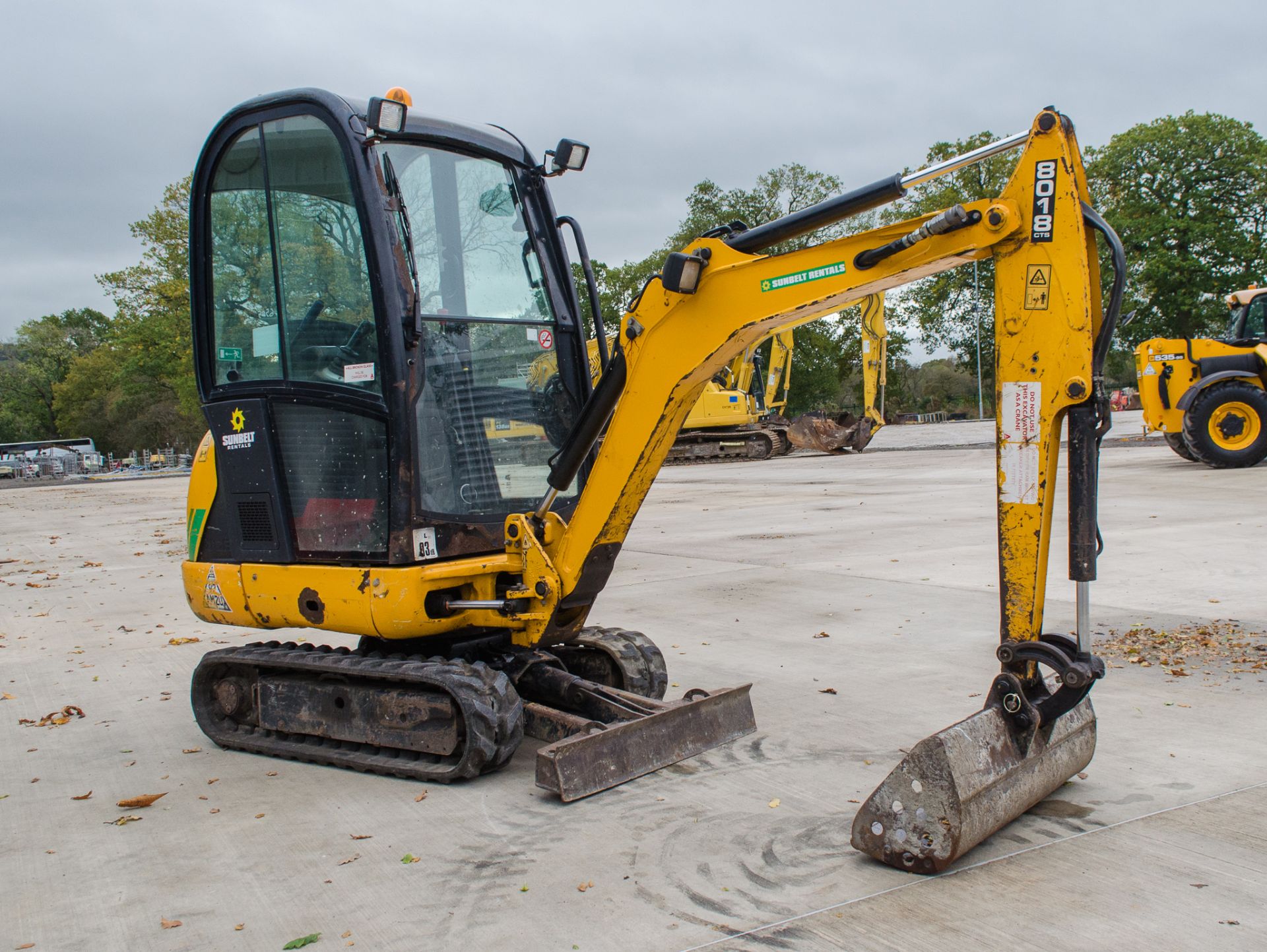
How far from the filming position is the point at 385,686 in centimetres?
471

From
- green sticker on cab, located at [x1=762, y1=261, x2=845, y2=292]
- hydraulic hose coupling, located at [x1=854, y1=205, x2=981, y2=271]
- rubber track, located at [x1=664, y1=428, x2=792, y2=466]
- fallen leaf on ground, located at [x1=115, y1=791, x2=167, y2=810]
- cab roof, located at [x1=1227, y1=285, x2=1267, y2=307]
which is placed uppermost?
cab roof, located at [x1=1227, y1=285, x2=1267, y2=307]

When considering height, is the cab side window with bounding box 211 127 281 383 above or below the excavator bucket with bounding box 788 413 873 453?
above

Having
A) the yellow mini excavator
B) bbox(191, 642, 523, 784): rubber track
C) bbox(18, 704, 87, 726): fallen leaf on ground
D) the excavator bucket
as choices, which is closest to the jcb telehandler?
the excavator bucket

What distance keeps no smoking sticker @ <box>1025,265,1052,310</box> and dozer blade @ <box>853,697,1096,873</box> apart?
133 cm

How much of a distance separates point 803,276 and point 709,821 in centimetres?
197

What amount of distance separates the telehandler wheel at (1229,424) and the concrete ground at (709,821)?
9.23m

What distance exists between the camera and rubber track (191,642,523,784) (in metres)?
4.37

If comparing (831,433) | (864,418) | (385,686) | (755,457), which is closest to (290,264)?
(385,686)

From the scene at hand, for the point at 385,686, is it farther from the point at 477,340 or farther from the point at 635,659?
the point at 477,340

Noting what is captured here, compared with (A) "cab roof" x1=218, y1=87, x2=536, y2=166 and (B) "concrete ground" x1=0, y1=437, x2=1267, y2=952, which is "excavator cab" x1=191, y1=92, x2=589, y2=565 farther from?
(B) "concrete ground" x1=0, y1=437, x2=1267, y2=952

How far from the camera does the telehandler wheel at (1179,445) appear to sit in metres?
17.9

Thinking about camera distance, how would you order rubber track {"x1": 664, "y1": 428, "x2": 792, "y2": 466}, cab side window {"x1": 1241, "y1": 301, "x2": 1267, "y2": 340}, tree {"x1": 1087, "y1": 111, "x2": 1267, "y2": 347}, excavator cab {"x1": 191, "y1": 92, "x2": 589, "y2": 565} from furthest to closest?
tree {"x1": 1087, "y1": 111, "x2": 1267, "y2": 347} → rubber track {"x1": 664, "y1": 428, "x2": 792, "y2": 466} → cab side window {"x1": 1241, "y1": 301, "x2": 1267, "y2": 340} → excavator cab {"x1": 191, "y1": 92, "x2": 589, "y2": 565}

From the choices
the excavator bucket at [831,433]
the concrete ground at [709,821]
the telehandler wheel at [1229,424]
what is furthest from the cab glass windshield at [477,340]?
the excavator bucket at [831,433]

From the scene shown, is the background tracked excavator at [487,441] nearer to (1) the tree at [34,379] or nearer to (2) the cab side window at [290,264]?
(2) the cab side window at [290,264]
